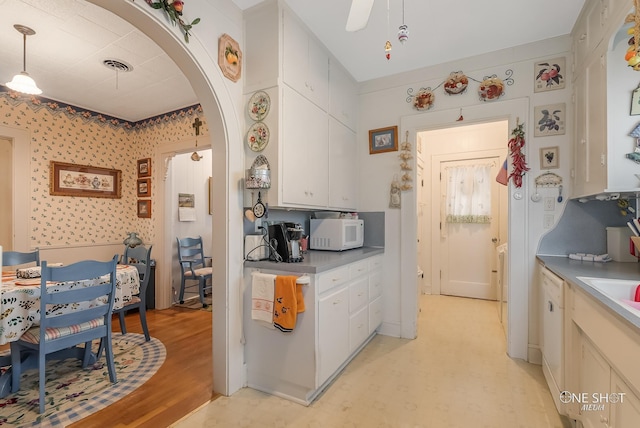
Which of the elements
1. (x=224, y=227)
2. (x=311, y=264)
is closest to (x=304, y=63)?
(x=224, y=227)

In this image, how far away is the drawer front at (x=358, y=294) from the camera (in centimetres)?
253

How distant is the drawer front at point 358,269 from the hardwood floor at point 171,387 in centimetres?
134

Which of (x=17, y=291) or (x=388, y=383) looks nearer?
(x=17, y=291)

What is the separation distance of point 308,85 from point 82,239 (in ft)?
11.8

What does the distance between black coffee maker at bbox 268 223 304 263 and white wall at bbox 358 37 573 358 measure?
1.33 metres

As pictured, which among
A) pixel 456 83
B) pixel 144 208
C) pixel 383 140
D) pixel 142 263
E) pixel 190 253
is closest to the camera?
pixel 456 83

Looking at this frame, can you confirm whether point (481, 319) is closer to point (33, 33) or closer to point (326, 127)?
point (326, 127)

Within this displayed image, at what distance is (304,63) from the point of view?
2.48 meters

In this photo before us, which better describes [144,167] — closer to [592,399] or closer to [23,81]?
[23,81]

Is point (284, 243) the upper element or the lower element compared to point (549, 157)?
lower

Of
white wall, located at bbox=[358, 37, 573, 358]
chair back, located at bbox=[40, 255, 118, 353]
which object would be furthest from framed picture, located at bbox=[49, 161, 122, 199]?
white wall, located at bbox=[358, 37, 573, 358]

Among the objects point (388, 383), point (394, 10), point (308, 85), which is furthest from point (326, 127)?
point (388, 383)

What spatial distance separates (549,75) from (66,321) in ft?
13.7

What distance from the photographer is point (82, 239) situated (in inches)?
157
